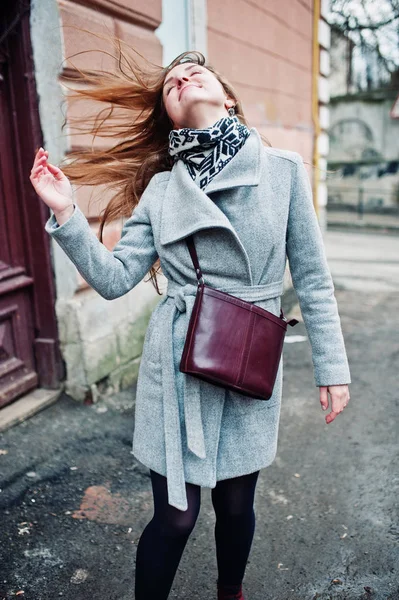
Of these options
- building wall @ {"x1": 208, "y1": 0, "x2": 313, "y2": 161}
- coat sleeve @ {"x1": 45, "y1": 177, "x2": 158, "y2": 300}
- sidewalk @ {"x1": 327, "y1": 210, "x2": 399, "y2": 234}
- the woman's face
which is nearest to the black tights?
coat sleeve @ {"x1": 45, "y1": 177, "x2": 158, "y2": 300}

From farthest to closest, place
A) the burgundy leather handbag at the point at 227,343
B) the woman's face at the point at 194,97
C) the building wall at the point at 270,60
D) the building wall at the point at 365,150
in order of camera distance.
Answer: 1. the building wall at the point at 365,150
2. the building wall at the point at 270,60
3. the woman's face at the point at 194,97
4. the burgundy leather handbag at the point at 227,343

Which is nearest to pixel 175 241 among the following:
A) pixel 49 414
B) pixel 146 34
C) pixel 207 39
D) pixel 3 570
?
pixel 3 570

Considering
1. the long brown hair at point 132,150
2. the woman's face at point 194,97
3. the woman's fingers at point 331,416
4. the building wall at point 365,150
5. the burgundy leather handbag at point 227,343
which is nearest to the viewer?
the burgundy leather handbag at point 227,343

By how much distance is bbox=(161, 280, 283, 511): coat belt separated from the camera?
5.47 ft

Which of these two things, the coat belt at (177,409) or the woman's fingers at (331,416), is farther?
the woman's fingers at (331,416)

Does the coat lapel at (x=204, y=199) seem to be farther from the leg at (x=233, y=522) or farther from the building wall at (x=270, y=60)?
the building wall at (x=270, y=60)

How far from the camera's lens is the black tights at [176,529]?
1713 millimetres

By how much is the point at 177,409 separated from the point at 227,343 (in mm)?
239

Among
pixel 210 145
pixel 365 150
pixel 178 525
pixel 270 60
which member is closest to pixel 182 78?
pixel 210 145

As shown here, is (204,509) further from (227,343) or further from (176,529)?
(227,343)

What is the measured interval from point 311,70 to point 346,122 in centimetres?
1389

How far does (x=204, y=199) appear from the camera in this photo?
1661 mm

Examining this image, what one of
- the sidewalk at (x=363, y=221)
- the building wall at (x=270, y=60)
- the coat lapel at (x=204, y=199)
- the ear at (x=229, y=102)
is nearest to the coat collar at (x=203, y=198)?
the coat lapel at (x=204, y=199)

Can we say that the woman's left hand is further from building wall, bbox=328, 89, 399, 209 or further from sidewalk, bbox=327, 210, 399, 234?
building wall, bbox=328, 89, 399, 209
